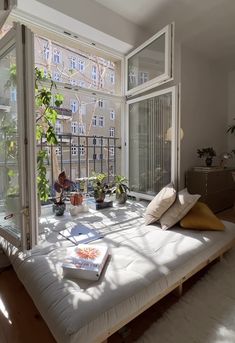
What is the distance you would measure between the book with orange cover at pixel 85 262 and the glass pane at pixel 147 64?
1.98 m

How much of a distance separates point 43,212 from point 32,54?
5.30 ft

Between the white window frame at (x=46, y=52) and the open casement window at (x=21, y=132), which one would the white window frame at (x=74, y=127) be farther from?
the open casement window at (x=21, y=132)

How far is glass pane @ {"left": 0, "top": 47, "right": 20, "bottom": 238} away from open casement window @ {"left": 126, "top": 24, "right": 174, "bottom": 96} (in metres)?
1.51

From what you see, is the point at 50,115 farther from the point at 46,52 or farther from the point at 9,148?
the point at 46,52

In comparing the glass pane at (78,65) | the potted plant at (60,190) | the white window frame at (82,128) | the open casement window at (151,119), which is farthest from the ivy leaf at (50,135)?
the open casement window at (151,119)

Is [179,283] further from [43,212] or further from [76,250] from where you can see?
[43,212]

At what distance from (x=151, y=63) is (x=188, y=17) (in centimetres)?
73

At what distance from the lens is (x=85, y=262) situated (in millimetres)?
1310

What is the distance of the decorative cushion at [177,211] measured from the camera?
199 cm

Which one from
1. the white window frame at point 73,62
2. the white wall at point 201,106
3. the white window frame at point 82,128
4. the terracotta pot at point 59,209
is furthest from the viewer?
the white wall at point 201,106

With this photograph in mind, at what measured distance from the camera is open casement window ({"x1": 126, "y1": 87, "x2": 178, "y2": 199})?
2611 millimetres

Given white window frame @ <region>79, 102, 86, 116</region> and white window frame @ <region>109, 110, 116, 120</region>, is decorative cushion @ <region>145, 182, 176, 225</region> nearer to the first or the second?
white window frame @ <region>109, 110, 116, 120</region>

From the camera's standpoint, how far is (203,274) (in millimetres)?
1772

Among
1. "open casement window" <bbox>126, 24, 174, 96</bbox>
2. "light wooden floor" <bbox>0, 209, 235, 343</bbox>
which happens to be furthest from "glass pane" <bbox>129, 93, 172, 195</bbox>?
"light wooden floor" <bbox>0, 209, 235, 343</bbox>
